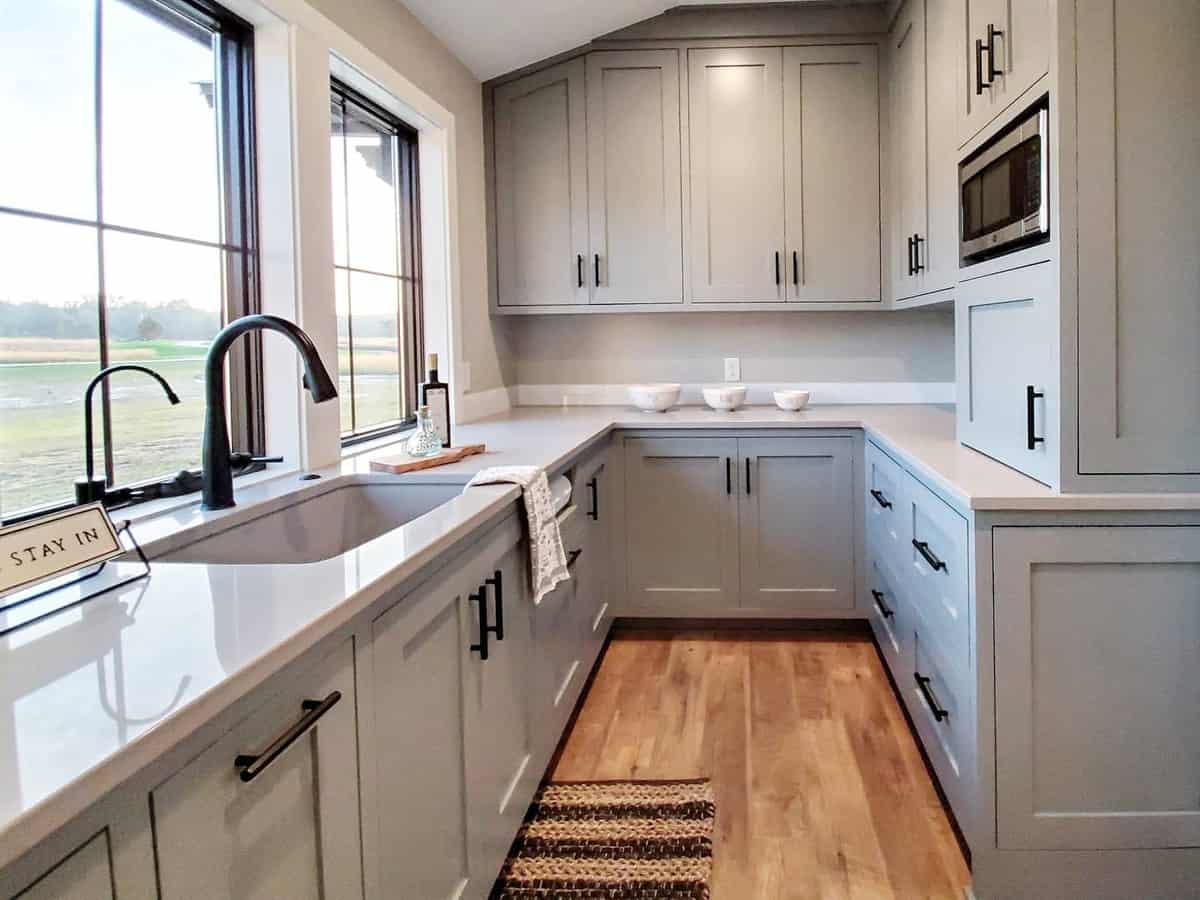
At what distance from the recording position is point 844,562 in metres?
3.66

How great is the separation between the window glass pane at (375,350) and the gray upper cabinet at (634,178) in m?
1.05

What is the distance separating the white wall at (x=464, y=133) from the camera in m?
2.91

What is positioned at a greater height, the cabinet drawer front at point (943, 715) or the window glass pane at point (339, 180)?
the window glass pane at point (339, 180)

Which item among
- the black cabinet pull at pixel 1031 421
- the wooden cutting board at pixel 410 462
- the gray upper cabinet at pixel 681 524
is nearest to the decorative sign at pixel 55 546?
the wooden cutting board at pixel 410 462

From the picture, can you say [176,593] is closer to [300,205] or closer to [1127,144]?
[300,205]

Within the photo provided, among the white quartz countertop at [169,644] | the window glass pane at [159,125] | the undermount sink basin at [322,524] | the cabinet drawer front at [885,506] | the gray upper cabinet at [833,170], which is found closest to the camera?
the white quartz countertop at [169,644]

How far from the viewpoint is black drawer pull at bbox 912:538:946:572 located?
86.2 inches

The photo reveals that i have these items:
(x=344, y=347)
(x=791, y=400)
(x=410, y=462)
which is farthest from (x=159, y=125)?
(x=791, y=400)

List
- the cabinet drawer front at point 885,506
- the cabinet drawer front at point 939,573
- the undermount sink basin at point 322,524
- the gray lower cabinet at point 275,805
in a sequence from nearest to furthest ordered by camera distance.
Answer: the gray lower cabinet at point 275,805, the undermount sink basin at point 322,524, the cabinet drawer front at point 939,573, the cabinet drawer front at point 885,506

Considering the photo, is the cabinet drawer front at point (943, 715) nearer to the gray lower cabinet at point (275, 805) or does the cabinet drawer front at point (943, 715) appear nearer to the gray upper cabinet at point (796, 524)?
the gray upper cabinet at point (796, 524)

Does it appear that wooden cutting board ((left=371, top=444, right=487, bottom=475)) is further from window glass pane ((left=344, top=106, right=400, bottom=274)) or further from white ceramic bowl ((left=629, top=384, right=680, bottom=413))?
white ceramic bowl ((left=629, top=384, right=680, bottom=413))

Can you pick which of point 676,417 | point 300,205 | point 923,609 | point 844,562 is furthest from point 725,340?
point 300,205

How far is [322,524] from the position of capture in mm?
2113

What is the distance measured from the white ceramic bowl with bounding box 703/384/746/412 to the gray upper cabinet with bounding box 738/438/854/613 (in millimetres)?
393
